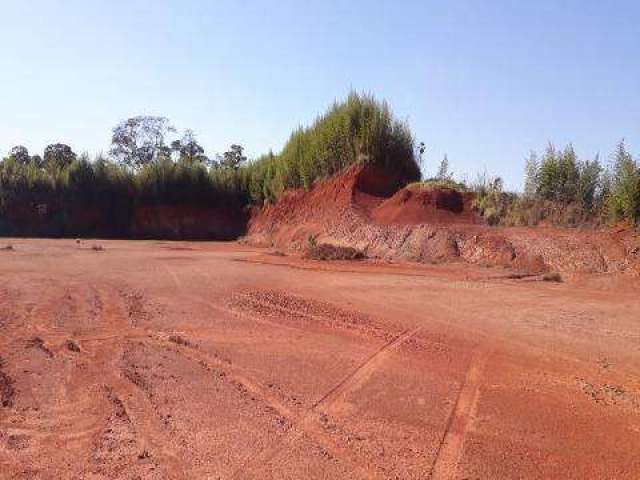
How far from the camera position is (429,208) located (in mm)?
17641

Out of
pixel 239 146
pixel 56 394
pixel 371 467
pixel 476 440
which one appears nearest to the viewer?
pixel 371 467

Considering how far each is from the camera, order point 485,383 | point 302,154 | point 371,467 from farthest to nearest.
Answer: point 302,154 < point 485,383 < point 371,467

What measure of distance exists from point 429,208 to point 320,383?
12.5 meters

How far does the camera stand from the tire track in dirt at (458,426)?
403 cm

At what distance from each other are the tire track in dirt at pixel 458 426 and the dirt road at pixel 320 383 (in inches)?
0.7

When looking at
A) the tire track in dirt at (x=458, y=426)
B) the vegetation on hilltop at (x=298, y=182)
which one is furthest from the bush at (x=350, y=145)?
the tire track in dirt at (x=458, y=426)

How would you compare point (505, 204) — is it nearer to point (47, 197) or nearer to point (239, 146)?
point (47, 197)

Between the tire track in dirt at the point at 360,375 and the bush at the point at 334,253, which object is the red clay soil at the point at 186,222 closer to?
the bush at the point at 334,253

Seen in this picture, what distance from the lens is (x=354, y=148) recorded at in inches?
862

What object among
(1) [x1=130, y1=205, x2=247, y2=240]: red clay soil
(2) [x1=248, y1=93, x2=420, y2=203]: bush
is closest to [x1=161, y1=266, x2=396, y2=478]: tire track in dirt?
(2) [x1=248, y1=93, x2=420, y2=203]: bush

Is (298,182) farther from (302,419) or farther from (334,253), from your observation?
(302,419)

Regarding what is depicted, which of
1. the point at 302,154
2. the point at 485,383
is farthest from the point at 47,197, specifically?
the point at 485,383

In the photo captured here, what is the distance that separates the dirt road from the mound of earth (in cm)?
178

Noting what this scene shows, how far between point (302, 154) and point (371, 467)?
21.1 metres
